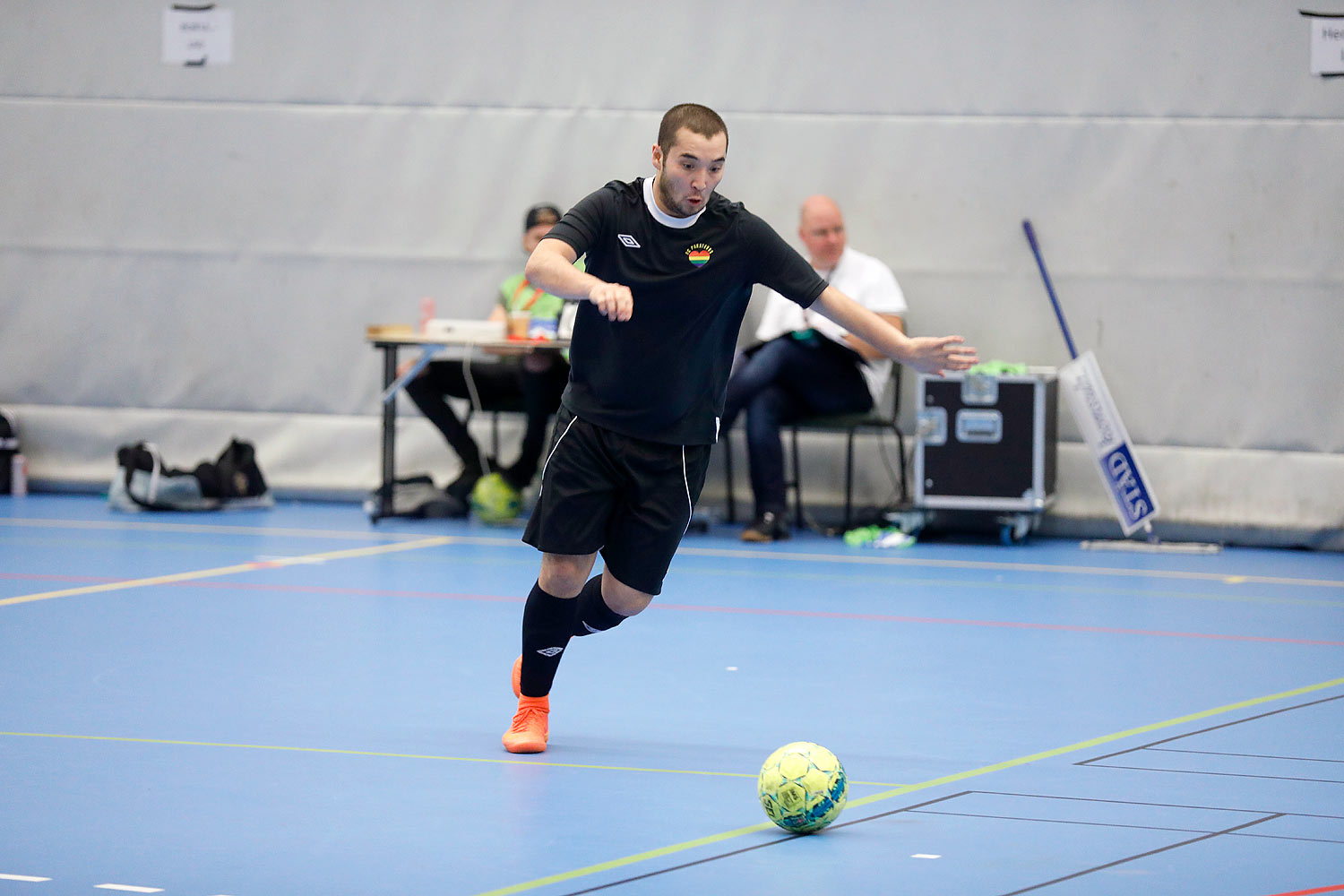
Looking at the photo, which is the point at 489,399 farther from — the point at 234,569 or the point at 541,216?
the point at 234,569

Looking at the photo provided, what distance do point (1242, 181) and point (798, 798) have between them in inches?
263

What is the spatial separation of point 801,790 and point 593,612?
1.11 metres

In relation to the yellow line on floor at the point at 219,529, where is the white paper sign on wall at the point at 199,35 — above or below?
above

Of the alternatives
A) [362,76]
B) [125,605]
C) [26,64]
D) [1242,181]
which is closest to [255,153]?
[362,76]

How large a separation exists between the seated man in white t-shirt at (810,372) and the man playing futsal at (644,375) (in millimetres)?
4542

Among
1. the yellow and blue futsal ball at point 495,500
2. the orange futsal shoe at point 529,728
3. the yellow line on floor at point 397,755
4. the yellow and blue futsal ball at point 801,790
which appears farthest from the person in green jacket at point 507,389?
the yellow and blue futsal ball at point 801,790

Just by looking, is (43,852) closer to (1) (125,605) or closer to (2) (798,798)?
(2) (798,798)

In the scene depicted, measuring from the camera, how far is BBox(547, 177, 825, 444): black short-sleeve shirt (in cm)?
380

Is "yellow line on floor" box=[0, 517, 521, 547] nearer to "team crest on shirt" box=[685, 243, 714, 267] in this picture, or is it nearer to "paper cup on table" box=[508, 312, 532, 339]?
"paper cup on table" box=[508, 312, 532, 339]

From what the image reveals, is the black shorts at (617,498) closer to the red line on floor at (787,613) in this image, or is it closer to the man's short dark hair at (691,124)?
the man's short dark hair at (691,124)

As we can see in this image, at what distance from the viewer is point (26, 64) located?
1014 centimetres

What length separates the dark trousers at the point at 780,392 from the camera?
27.8 ft

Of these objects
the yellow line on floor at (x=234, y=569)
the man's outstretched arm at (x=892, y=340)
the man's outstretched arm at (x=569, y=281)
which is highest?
the man's outstretched arm at (x=569, y=281)

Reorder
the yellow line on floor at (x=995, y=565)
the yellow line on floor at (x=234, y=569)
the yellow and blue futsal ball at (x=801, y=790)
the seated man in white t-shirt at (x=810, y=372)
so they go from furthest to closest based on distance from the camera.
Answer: the seated man in white t-shirt at (x=810, y=372) → the yellow line on floor at (x=995, y=565) → the yellow line on floor at (x=234, y=569) → the yellow and blue futsal ball at (x=801, y=790)
